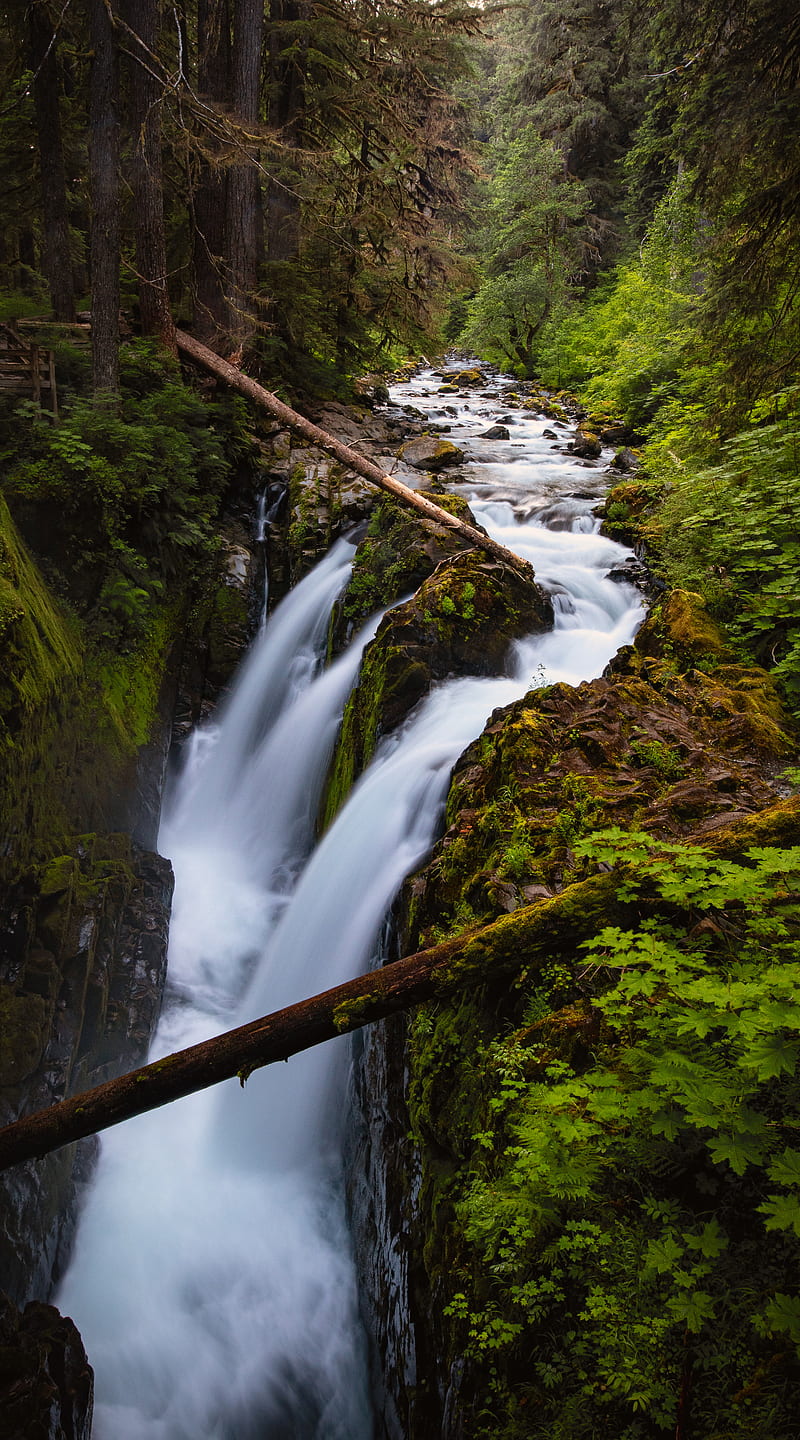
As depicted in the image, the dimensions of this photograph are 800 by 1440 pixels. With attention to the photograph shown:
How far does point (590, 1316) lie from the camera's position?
76.9 inches

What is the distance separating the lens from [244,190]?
11258 millimetres

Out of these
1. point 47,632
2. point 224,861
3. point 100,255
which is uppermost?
point 100,255

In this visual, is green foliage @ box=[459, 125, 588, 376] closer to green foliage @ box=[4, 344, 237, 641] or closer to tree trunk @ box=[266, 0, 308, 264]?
tree trunk @ box=[266, 0, 308, 264]

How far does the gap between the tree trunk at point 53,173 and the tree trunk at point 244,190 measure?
2277 mm

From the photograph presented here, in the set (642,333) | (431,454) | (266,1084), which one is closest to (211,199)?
(431,454)

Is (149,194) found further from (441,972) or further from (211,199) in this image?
(441,972)

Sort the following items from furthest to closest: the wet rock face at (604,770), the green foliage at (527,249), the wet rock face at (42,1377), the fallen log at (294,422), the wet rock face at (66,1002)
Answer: the green foliage at (527,249)
the fallen log at (294,422)
the wet rock face at (66,1002)
the wet rock face at (604,770)
the wet rock face at (42,1377)

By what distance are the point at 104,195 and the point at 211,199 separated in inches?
195

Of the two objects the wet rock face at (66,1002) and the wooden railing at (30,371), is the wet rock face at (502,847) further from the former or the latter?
the wooden railing at (30,371)

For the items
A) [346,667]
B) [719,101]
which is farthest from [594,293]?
[346,667]

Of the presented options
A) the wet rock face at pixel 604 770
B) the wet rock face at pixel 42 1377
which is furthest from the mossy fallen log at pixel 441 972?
the wet rock face at pixel 42 1377

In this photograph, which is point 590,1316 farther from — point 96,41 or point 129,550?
point 96,41

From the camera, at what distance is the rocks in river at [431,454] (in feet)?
41.8

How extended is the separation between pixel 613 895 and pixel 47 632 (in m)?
5.34
